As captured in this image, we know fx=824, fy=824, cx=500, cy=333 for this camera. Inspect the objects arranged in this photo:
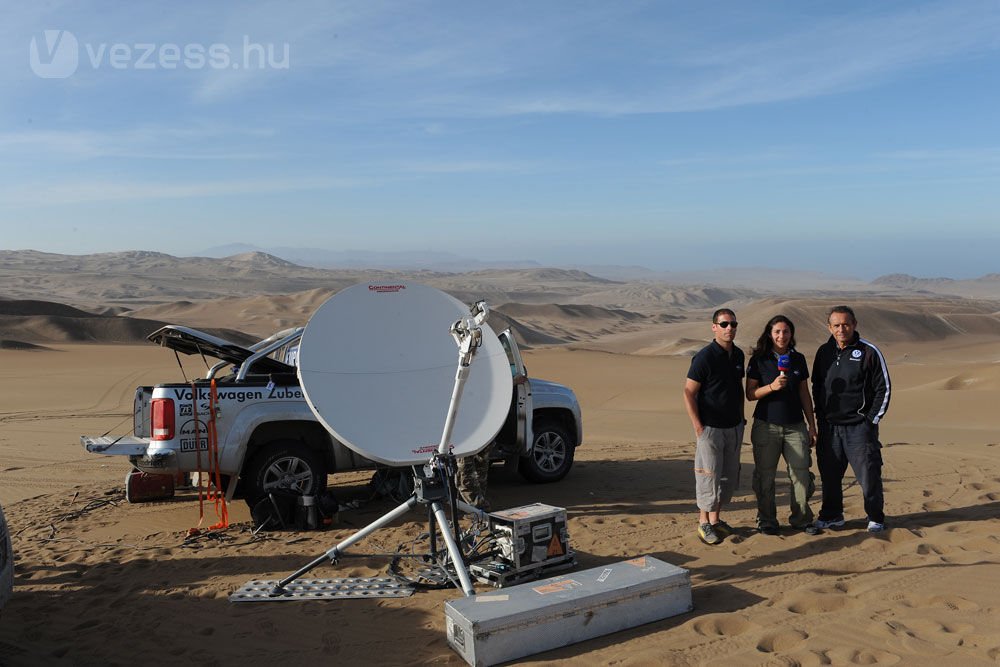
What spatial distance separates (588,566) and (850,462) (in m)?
2.55

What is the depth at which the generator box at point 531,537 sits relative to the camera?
250 inches

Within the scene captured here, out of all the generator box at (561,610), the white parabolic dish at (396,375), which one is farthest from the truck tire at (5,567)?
the generator box at (561,610)

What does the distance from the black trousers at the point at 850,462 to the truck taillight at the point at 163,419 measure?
6049mm

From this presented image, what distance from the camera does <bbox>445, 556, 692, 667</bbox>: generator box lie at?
4.94 m

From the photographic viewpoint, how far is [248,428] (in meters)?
8.17

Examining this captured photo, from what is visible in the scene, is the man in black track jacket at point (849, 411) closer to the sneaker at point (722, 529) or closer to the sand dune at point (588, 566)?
the sand dune at point (588, 566)

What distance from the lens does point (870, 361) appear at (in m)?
7.03

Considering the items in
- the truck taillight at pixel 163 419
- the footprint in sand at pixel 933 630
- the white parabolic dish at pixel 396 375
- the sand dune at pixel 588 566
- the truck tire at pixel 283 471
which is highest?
the white parabolic dish at pixel 396 375

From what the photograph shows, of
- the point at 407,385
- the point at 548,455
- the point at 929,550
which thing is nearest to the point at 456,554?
the point at 407,385

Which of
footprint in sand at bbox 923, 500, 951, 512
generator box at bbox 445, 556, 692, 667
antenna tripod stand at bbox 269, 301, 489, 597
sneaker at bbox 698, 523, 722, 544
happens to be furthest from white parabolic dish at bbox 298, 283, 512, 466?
footprint in sand at bbox 923, 500, 951, 512

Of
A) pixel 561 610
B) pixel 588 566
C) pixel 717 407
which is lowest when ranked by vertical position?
pixel 588 566

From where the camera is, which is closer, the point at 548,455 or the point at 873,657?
the point at 873,657

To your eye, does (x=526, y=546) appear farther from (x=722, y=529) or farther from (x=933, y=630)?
(x=933, y=630)

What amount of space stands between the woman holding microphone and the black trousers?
0.58 feet
